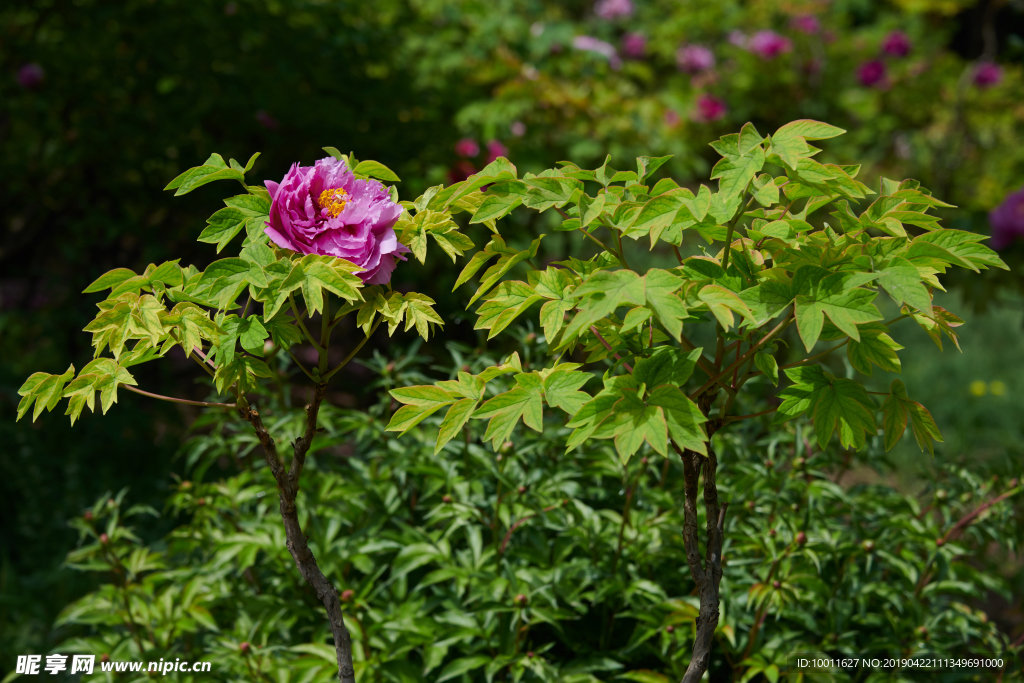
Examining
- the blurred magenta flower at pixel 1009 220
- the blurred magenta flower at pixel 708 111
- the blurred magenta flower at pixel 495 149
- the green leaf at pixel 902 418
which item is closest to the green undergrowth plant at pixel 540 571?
the green leaf at pixel 902 418

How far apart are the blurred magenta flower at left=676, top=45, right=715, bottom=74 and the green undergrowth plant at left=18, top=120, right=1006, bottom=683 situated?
537cm

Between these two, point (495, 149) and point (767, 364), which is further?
point (495, 149)

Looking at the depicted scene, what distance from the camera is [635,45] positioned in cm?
611

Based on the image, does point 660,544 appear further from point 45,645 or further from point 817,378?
point 45,645

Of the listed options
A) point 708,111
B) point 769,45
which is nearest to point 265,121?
point 708,111

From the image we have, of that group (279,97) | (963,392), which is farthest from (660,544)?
(963,392)

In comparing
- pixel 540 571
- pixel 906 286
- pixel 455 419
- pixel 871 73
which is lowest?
pixel 540 571

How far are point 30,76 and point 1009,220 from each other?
13.6 ft

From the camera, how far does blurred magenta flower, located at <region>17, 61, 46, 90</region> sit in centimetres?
325

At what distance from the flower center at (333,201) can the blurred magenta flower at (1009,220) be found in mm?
2693

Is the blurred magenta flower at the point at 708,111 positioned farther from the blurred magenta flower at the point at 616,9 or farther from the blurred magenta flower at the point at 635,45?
the blurred magenta flower at the point at 616,9

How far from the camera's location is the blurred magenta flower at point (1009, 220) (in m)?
2.76

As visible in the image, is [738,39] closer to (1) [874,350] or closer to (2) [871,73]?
(2) [871,73]

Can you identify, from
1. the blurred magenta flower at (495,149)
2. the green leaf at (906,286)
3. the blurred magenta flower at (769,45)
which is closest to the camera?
the green leaf at (906,286)
